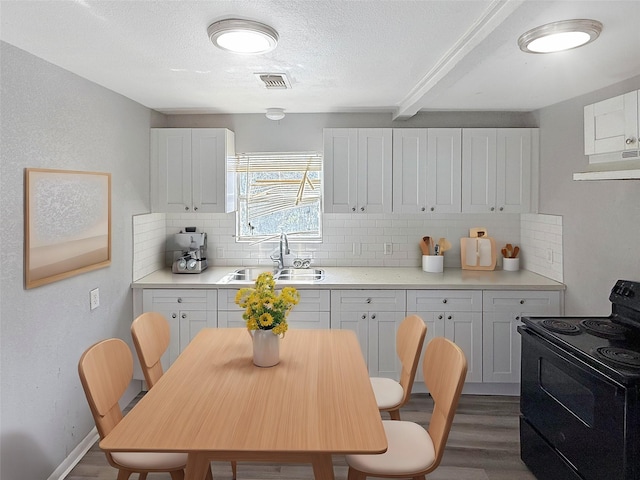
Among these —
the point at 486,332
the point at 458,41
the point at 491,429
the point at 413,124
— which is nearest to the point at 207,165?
the point at 413,124

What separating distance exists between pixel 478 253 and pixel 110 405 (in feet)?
10.6

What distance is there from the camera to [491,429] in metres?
3.23

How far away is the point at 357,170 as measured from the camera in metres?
4.01

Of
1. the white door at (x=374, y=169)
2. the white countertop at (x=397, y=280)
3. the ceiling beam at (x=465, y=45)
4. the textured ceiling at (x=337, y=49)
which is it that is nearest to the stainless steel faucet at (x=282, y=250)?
the white countertop at (x=397, y=280)

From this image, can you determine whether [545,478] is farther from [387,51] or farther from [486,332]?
[387,51]

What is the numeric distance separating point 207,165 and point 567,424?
3169mm

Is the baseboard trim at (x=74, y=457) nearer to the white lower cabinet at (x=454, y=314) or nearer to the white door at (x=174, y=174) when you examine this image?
the white door at (x=174, y=174)

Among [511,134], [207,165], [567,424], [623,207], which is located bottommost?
[567,424]

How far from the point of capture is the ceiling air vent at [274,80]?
9.35 ft

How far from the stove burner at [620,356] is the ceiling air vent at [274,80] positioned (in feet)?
7.41

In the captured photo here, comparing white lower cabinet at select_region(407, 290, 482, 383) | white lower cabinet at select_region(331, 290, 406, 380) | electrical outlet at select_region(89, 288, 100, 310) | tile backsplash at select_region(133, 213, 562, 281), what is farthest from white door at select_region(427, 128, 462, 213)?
electrical outlet at select_region(89, 288, 100, 310)

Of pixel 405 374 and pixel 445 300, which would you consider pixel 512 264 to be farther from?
pixel 405 374

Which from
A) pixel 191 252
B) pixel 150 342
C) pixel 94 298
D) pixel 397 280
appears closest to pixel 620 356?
pixel 397 280

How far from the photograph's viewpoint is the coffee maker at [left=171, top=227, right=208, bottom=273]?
404 cm
